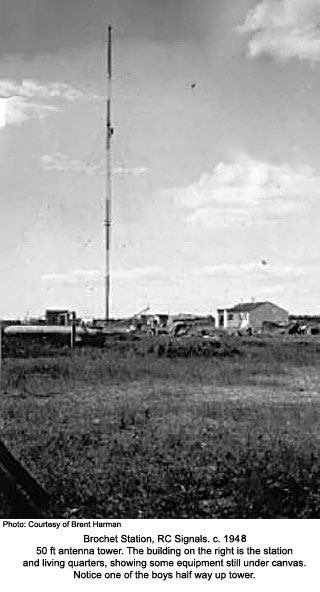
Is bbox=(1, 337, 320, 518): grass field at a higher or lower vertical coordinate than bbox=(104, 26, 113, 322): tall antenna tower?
lower

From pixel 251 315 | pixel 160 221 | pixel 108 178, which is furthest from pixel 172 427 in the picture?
pixel 108 178

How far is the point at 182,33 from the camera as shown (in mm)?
1451

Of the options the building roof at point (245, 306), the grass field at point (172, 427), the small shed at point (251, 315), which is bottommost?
the grass field at point (172, 427)

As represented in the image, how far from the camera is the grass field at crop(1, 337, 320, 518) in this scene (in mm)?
1373

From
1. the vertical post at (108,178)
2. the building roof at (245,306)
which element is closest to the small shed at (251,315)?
the building roof at (245,306)

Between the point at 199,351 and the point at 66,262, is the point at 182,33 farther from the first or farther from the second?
the point at 199,351

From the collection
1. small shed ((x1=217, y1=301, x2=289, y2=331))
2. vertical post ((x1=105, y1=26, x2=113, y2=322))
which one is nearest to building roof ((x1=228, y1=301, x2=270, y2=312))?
small shed ((x1=217, y1=301, x2=289, y2=331))

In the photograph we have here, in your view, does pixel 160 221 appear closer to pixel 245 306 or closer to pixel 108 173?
pixel 108 173

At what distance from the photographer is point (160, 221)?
1.47 meters

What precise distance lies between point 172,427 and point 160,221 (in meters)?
0.44

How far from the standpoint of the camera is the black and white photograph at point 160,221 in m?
1.44

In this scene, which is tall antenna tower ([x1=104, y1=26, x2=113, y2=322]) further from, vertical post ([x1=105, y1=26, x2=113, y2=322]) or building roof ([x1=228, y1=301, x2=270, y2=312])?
building roof ([x1=228, y1=301, x2=270, y2=312])

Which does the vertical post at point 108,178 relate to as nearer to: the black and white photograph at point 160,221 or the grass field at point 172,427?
the black and white photograph at point 160,221
